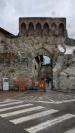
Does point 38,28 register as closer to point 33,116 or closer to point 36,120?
point 33,116

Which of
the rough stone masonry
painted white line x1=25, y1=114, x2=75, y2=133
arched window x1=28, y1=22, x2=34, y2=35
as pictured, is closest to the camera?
painted white line x1=25, y1=114, x2=75, y2=133

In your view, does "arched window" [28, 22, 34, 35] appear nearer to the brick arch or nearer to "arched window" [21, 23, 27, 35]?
"arched window" [21, 23, 27, 35]

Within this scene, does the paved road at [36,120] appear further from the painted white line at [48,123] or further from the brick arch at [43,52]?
the brick arch at [43,52]

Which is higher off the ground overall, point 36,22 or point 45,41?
point 36,22

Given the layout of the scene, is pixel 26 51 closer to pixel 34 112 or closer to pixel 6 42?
pixel 6 42

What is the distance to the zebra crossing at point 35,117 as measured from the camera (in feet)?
29.0

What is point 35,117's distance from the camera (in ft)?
33.6

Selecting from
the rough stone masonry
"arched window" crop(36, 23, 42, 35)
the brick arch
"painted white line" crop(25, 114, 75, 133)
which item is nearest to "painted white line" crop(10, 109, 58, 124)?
"painted white line" crop(25, 114, 75, 133)

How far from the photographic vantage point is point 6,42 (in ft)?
82.2

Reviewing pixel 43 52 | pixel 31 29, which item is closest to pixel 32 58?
pixel 43 52

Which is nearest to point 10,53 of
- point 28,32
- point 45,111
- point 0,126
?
point 28,32

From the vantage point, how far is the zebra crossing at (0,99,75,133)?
29.0 feet

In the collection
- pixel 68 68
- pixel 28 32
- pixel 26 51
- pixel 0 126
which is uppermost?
pixel 28 32

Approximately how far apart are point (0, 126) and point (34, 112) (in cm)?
258
